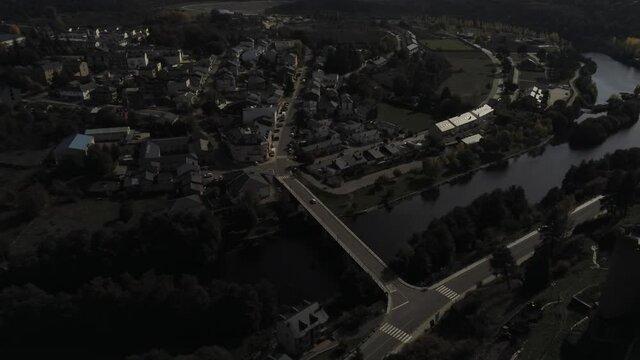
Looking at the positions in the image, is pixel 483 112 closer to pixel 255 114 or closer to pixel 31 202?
pixel 255 114

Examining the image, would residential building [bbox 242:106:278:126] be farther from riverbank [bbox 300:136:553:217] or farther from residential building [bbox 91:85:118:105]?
residential building [bbox 91:85:118:105]

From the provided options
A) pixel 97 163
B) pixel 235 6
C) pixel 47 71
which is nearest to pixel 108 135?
pixel 97 163

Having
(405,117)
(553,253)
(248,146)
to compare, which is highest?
(248,146)

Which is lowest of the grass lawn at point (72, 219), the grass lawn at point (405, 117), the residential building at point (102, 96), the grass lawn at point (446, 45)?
the grass lawn at point (72, 219)

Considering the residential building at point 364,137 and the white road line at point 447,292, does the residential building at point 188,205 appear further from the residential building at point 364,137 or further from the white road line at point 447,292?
the residential building at point 364,137

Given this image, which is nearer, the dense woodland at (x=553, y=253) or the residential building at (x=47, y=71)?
the dense woodland at (x=553, y=253)

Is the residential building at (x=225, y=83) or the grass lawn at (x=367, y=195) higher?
the residential building at (x=225, y=83)

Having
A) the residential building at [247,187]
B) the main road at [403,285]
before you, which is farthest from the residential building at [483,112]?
the residential building at [247,187]
